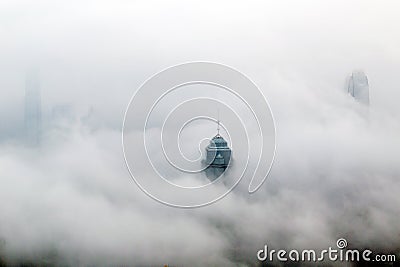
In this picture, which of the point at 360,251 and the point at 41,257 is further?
the point at 41,257

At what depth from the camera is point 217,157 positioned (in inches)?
258

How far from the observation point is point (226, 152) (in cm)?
646

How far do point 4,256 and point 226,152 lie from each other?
4.93 metres

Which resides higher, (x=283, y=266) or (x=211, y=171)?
(x=211, y=171)

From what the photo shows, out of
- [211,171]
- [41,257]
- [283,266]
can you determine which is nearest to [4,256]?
[41,257]

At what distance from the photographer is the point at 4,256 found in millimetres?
7953

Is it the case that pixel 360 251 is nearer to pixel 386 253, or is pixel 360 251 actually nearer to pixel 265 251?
pixel 386 253

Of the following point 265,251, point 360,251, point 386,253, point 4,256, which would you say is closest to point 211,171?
point 265,251

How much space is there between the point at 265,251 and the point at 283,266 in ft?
1.51

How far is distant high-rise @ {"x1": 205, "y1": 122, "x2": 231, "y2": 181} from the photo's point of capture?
6.46m

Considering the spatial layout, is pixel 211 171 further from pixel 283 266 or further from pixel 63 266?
pixel 63 266

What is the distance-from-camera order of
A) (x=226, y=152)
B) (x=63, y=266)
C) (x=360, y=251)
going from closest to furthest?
(x=226, y=152)
(x=360, y=251)
(x=63, y=266)

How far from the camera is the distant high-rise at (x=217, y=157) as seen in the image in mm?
6457

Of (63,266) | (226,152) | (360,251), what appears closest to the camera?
(226,152)
